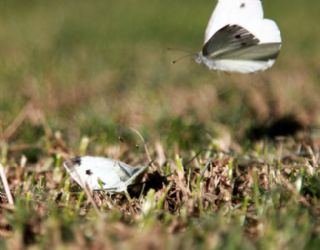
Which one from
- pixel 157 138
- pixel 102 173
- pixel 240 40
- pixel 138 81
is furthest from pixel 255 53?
pixel 138 81

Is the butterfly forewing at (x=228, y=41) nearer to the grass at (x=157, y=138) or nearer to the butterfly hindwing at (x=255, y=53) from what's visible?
the butterfly hindwing at (x=255, y=53)

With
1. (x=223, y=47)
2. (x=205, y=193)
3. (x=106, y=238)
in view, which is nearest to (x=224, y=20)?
(x=223, y=47)

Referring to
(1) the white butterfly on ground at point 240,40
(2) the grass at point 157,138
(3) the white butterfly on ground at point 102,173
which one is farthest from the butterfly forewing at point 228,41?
(3) the white butterfly on ground at point 102,173

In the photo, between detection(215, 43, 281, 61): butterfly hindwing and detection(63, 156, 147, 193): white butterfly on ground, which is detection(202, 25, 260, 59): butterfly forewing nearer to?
detection(215, 43, 281, 61): butterfly hindwing

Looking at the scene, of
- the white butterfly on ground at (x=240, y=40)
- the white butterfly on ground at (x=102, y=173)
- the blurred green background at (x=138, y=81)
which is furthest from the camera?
the blurred green background at (x=138, y=81)

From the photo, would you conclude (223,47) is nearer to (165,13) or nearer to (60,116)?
(60,116)

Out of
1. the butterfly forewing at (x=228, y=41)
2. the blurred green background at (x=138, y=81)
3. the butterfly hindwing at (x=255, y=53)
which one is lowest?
the blurred green background at (x=138, y=81)

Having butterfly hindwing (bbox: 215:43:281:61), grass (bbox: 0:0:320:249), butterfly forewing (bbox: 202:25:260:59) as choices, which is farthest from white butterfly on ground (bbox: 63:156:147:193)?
butterfly hindwing (bbox: 215:43:281:61)

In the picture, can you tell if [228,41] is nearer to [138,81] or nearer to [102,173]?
[102,173]
